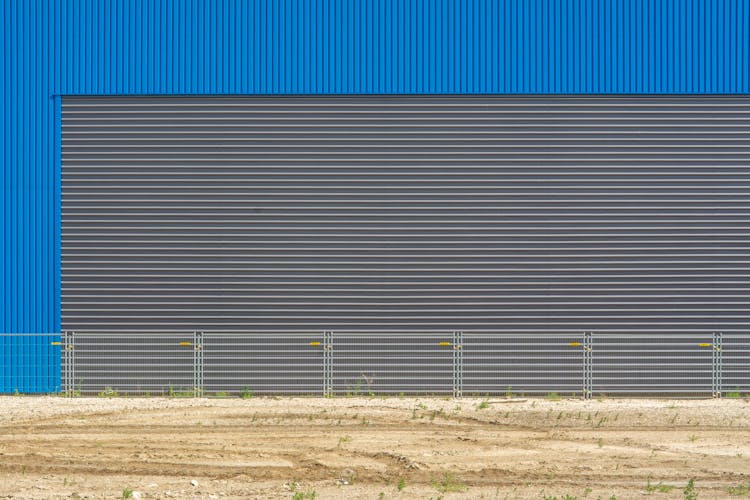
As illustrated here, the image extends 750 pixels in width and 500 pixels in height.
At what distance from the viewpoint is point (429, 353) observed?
68.2 feet

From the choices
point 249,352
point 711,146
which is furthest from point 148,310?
point 711,146

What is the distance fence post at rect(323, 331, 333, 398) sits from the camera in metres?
20.4

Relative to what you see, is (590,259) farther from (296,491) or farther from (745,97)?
(296,491)

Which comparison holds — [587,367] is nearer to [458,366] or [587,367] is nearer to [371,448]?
[458,366]

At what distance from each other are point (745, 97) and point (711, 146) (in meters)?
1.22

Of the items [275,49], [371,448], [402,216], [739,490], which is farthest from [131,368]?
[739,490]

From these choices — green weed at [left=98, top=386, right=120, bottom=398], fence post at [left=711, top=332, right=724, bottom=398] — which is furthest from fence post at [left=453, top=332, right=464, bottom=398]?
green weed at [left=98, top=386, right=120, bottom=398]

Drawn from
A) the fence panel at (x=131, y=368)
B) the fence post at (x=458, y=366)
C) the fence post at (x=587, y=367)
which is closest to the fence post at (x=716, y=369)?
the fence post at (x=587, y=367)

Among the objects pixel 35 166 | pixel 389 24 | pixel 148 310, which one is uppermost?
pixel 389 24

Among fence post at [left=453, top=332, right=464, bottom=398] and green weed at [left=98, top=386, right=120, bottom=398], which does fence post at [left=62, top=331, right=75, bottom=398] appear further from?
fence post at [left=453, top=332, right=464, bottom=398]

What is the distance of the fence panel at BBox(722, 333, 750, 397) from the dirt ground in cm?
74

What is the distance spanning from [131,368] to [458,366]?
6442 millimetres

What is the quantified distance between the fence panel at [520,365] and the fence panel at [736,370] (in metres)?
2.85

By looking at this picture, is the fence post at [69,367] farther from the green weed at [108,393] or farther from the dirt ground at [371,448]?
the dirt ground at [371,448]
